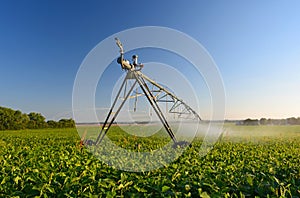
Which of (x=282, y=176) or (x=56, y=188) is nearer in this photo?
(x=56, y=188)

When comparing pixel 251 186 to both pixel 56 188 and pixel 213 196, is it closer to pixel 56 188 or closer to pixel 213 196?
pixel 213 196

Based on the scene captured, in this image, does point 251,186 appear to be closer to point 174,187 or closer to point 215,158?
point 174,187

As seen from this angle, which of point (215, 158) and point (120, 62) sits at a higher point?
point (120, 62)

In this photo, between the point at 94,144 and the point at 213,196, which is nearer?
the point at 213,196

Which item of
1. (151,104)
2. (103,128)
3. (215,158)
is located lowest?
(215,158)

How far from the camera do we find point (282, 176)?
4.12 m

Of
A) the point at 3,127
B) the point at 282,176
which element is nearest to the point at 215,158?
the point at 282,176

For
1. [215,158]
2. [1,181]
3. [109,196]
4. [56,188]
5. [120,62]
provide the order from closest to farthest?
[109,196] < [56,188] < [1,181] < [215,158] < [120,62]

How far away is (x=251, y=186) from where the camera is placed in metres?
2.95

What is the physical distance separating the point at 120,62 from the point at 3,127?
57889mm

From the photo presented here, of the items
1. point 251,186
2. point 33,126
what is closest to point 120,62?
point 251,186

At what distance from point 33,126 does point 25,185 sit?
58.3 meters

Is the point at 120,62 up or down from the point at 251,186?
up

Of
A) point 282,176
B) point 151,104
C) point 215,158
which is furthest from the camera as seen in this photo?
point 151,104
